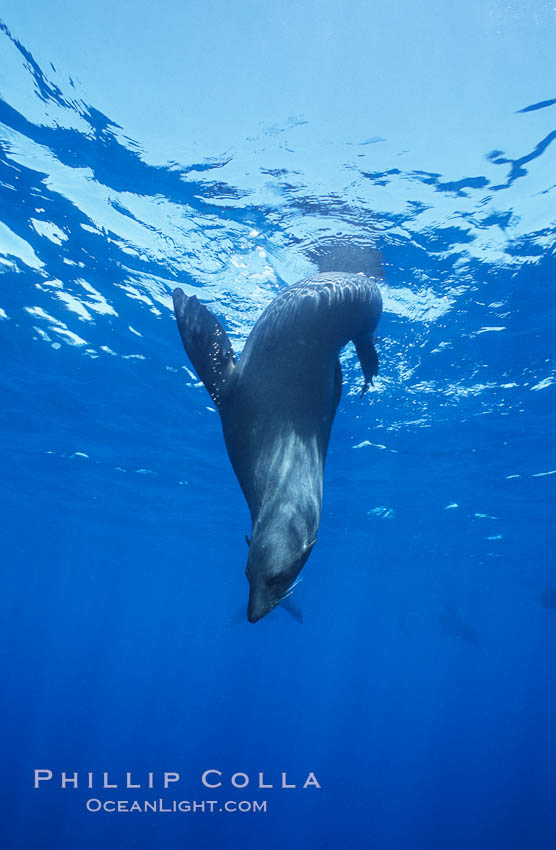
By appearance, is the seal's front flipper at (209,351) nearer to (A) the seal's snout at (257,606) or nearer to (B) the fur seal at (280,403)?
(B) the fur seal at (280,403)

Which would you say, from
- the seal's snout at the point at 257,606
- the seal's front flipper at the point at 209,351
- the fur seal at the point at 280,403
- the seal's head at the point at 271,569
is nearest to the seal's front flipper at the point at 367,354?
the fur seal at the point at 280,403

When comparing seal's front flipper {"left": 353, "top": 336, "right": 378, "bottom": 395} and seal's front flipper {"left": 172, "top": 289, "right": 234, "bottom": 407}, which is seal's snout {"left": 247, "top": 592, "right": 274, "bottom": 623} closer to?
seal's front flipper {"left": 172, "top": 289, "right": 234, "bottom": 407}

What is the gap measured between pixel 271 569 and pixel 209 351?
166 centimetres

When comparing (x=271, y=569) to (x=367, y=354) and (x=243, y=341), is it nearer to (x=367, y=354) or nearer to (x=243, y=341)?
(x=367, y=354)

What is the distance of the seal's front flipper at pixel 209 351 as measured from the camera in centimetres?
315

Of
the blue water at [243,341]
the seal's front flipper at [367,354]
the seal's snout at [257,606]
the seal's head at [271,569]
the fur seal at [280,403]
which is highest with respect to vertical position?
the blue water at [243,341]

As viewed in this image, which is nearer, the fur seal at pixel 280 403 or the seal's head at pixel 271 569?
the seal's head at pixel 271 569

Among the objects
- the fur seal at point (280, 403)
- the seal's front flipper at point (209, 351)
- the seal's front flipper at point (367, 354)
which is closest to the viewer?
the fur seal at point (280, 403)

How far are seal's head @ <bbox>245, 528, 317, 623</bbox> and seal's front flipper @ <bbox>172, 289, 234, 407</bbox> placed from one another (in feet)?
4.28

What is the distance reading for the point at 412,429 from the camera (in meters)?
17.0

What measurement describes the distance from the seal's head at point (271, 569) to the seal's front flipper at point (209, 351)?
4.28 ft

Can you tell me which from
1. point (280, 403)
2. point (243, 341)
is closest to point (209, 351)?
point (280, 403)

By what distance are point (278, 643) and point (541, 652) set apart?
5894 centimetres

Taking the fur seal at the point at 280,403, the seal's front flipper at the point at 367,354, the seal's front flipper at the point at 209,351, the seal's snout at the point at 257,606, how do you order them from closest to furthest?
the seal's snout at the point at 257,606
the fur seal at the point at 280,403
the seal's front flipper at the point at 209,351
the seal's front flipper at the point at 367,354
